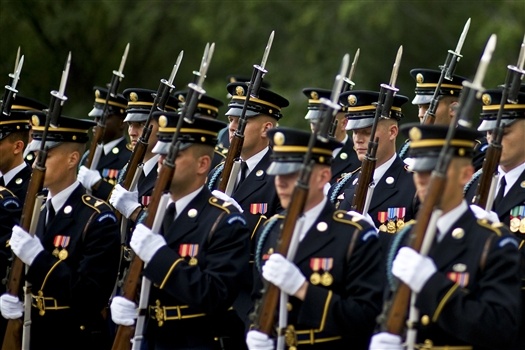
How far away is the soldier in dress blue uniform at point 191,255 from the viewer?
7.78 m

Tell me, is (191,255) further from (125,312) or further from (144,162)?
(144,162)

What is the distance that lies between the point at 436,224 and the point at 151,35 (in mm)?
13313

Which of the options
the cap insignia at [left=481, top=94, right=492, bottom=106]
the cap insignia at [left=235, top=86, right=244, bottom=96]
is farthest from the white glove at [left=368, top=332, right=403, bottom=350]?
the cap insignia at [left=235, top=86, right=244, bottom=96]

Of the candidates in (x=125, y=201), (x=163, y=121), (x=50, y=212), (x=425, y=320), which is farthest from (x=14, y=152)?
(x=425, y=320)

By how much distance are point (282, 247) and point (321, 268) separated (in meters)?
0.31

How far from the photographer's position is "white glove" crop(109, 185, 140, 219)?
10.0 meters

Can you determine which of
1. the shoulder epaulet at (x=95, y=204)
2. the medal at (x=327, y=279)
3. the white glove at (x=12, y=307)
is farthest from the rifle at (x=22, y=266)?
the medal at (x=327, y=279)

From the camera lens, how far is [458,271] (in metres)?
6.88

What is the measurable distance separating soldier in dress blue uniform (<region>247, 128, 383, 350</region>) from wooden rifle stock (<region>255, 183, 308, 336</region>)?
1.4 inches

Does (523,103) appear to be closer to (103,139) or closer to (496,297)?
(496,297)

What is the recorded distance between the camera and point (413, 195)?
9484 mm

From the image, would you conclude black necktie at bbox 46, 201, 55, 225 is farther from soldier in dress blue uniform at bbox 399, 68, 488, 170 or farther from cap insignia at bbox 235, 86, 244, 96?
soldier in dress blue uniform at bbox 399, 68, 488, 170

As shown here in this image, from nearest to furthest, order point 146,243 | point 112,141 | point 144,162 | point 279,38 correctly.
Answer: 1. point 146,243
2. point 144,162
3. point 112,141
4. point 279,38

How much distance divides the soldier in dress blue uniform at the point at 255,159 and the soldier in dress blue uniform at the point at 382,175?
21.8 inches
